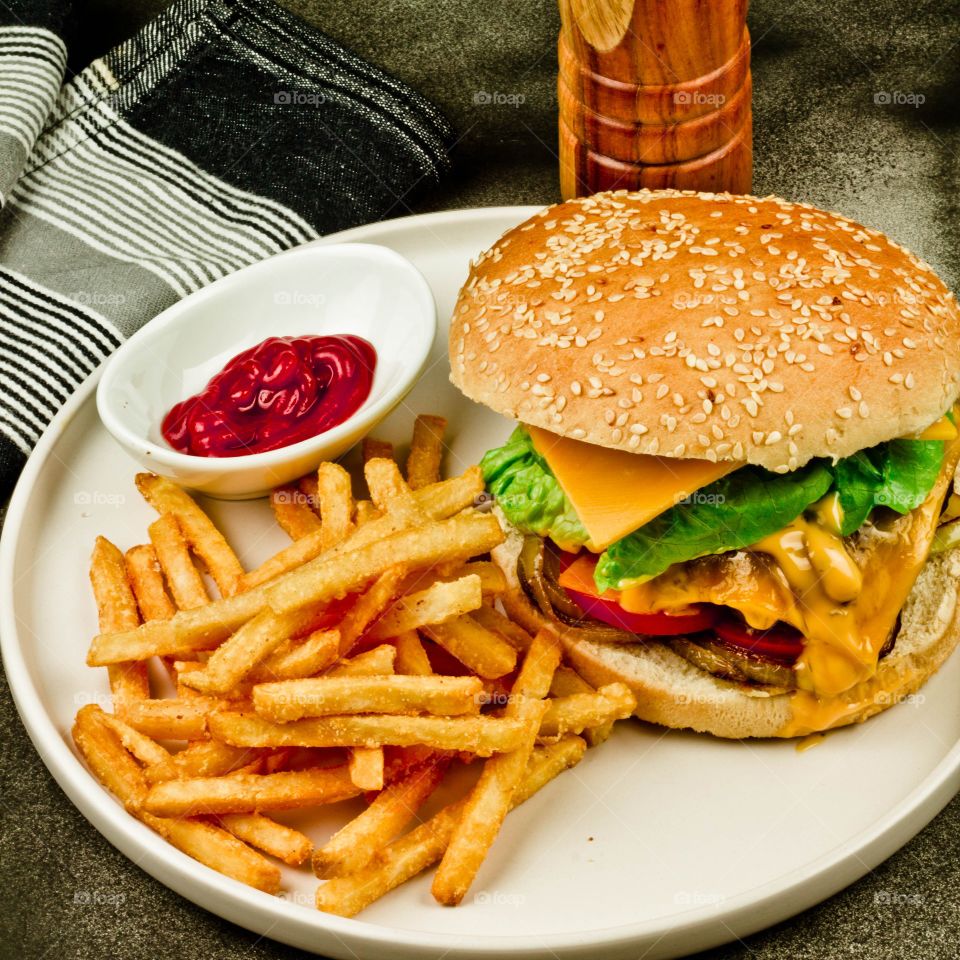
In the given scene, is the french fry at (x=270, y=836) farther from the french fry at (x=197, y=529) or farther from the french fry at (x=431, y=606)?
the french fry at (x=197, y=529)

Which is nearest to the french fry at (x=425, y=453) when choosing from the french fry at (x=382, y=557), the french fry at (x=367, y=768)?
the french fry at (x=382, y=557)

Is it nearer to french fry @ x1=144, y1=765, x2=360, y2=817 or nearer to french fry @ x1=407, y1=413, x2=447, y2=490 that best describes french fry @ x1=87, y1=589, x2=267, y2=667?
french fry @ x1=144, y1=765, x2=360, y2=817

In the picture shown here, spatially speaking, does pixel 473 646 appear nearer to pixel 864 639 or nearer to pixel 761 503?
pixel 761 503

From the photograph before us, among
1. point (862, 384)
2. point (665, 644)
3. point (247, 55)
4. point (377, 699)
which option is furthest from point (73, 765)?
point (247, 55)

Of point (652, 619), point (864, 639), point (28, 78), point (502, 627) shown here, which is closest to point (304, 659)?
point (502, 627)

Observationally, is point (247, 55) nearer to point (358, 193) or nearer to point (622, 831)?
point (358, 193)

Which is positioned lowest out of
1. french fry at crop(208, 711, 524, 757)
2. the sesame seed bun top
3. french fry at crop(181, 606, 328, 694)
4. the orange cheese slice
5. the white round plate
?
the white round plate

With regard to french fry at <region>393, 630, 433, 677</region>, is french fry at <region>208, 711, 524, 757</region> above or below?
above

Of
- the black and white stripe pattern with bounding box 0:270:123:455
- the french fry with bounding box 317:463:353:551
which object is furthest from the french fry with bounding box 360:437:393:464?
the black and white stripe pattern with bounding box 0:270:123:455
